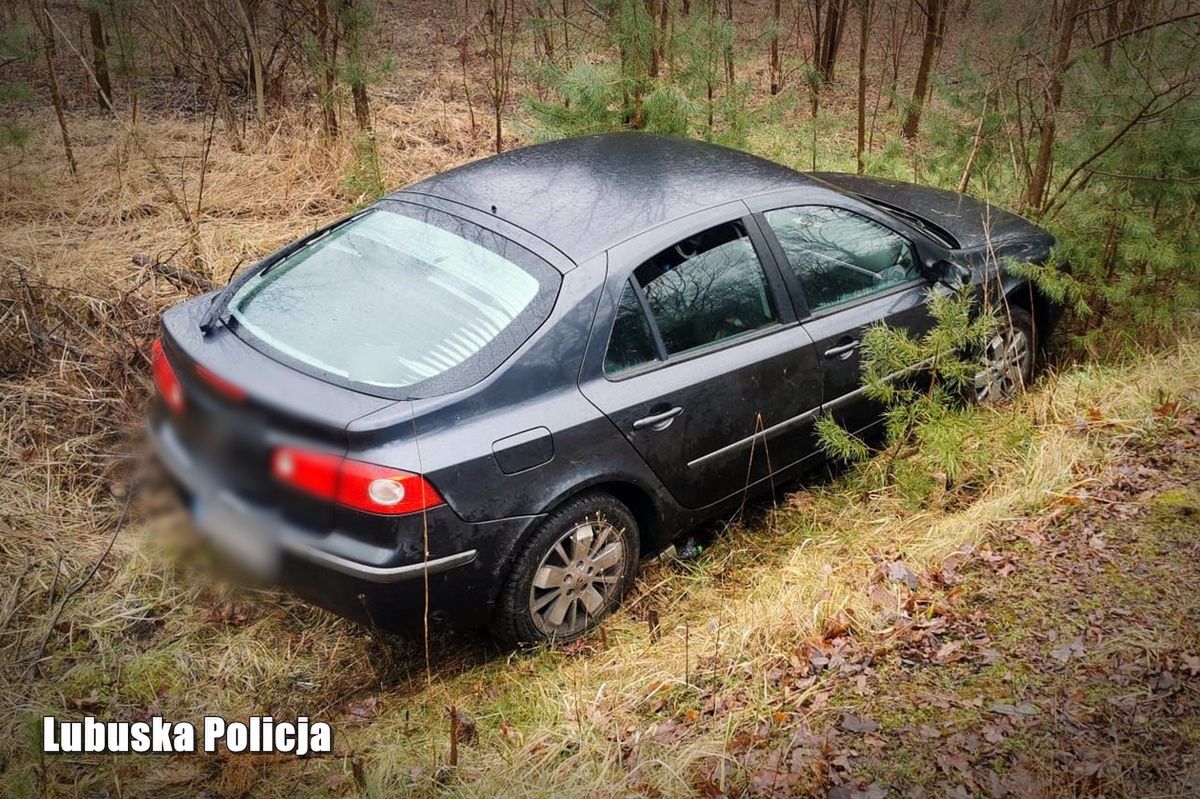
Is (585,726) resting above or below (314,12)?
below

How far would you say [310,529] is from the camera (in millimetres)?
2951

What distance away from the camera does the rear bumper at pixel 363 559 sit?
2926mm

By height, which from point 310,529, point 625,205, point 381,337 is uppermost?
point 625,205

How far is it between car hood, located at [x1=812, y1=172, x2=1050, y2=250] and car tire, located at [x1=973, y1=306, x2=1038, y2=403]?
0.44m

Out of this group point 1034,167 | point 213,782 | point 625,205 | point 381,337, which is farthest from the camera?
point 1034,167

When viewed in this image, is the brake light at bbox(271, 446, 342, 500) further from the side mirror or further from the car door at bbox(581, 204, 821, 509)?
the side mirror

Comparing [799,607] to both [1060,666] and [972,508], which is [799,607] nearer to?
[1060,666]

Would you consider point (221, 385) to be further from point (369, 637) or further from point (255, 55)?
point (255, 55)

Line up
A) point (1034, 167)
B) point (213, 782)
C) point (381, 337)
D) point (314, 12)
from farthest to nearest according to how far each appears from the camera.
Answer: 1. point (314, 12)
2. point (1034, 167)
3. point (381, 337)
4. point (213, 782)

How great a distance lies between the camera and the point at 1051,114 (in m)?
5.74

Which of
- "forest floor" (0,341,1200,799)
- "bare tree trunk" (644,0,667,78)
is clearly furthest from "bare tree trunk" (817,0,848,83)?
"forest floor" (0,341,1200,799)

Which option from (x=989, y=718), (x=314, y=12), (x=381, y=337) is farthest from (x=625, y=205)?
(x=314, y=12)

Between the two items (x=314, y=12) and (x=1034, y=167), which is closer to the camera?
(x=1034, y=167)

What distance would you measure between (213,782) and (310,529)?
813 millimetres
